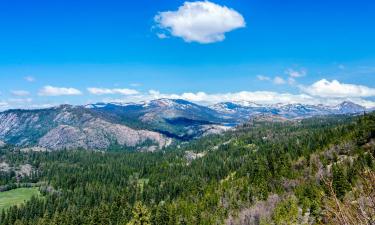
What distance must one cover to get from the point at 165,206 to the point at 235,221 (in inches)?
1426

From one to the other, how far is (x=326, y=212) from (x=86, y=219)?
19055cm

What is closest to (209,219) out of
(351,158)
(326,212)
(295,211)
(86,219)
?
(295,211)

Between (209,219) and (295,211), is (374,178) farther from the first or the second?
(209,219)

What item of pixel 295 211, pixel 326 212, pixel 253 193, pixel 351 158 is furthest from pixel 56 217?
pixel 326 212

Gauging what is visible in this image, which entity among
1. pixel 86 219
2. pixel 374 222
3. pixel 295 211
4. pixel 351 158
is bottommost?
pixel 86 219

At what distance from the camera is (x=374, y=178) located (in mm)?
14398

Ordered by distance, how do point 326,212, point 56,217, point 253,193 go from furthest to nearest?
point 253,193 → point 56,217 → point 326,212

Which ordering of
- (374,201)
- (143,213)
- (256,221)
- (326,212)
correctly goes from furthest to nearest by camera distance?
(256,221) → (143,213) → (326,212) → (374,201)

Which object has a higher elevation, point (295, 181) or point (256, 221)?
point (295, 181)

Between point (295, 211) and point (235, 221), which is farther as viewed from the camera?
point (235, 221)

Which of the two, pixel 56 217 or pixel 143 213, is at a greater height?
pixel 143 213

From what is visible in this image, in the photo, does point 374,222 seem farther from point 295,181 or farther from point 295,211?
point 295,181

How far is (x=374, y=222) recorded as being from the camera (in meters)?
14.1

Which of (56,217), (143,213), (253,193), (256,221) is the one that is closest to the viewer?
(143,213)
